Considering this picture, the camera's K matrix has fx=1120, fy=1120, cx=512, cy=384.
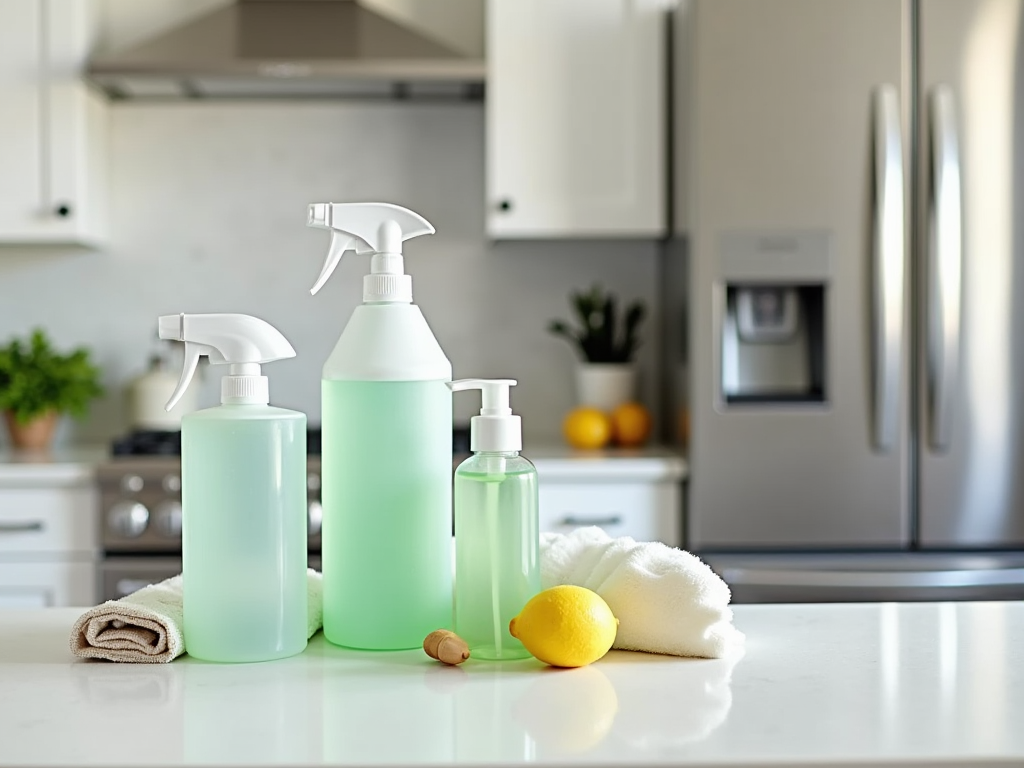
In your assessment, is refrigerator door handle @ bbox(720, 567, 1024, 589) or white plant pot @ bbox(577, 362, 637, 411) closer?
refrigerator door handle @ bbox(720, 567, 1024, 589)

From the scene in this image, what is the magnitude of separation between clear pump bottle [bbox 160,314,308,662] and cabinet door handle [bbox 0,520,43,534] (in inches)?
70.8

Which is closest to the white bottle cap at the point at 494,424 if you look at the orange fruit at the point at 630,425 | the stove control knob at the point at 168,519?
the stove control knob at the point at 168,519

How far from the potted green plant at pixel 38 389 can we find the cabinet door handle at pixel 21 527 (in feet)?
1.46

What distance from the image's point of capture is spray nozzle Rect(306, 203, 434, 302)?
93 cm

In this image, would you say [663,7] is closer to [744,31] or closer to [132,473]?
[744,31]

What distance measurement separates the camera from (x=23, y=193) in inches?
109

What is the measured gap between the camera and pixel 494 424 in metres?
0.89

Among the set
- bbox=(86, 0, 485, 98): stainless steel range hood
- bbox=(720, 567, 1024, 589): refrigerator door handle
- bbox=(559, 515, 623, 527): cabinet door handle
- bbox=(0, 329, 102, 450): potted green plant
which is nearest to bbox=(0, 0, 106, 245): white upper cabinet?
bbox=(86, 0, 485, 98): stainless steel range hood

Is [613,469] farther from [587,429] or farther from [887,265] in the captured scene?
[887,265]

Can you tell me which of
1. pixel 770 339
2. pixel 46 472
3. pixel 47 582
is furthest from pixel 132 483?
pixel 770 339

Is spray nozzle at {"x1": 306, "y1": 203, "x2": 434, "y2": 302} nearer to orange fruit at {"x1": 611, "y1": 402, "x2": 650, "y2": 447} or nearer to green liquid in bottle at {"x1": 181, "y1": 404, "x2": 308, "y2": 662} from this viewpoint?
green liquid in bottle at {"x1": 181, "y1": 404, "x2": 308, "y2": 662}

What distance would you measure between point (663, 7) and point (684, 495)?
1.22 m

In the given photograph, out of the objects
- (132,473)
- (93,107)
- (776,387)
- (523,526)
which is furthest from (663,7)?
(523,526)

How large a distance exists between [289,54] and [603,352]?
3.67 ft
